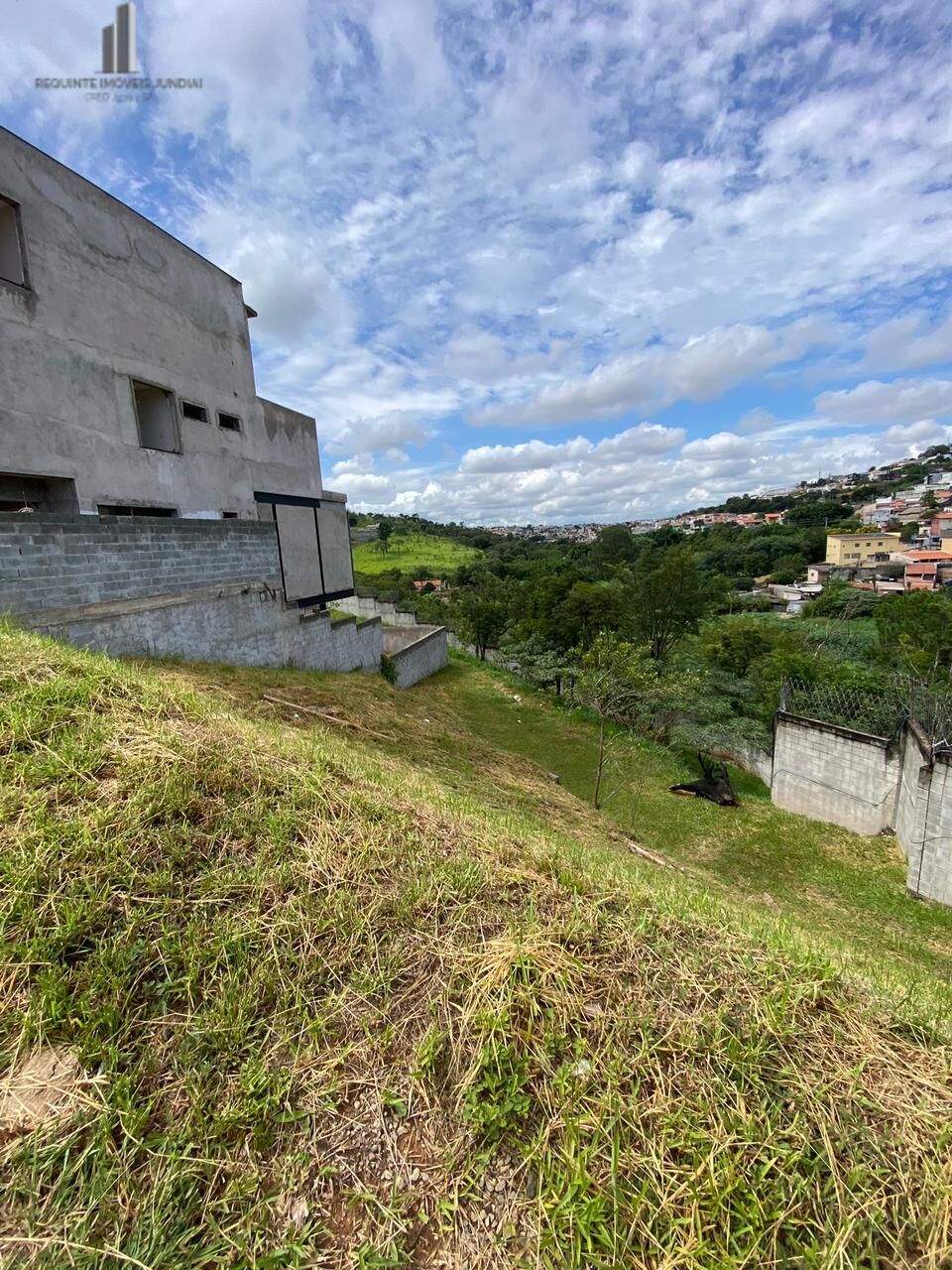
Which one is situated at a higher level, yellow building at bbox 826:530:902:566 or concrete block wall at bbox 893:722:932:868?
yellow building at bbox 826:530:902:566

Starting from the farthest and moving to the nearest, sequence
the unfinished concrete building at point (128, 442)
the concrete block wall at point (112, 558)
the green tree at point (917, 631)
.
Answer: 1. the green tree at point (917, 631)
2. the unfinished concrete building at point (128, 442)
3. the concrete block wall at point (112, 558)

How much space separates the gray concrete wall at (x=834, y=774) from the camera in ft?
28.5

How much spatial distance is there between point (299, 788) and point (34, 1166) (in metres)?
1.42

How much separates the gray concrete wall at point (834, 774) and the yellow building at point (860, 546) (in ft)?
228

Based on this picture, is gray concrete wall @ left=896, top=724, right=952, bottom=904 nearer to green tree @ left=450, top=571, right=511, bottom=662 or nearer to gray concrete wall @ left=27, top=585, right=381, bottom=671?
gray concrete wall @ left=27, top=585, right=381, bottom=671

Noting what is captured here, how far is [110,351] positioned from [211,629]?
3549mm

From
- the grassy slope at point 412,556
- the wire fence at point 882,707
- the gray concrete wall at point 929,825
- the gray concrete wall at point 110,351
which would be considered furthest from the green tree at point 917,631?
the grassy slope at point 412,556

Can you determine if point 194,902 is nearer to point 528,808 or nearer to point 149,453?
point 528,808

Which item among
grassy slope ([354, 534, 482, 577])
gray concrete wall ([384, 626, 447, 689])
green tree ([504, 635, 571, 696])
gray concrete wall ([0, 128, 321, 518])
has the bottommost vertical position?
green tree ([504, 635, 571, 696])

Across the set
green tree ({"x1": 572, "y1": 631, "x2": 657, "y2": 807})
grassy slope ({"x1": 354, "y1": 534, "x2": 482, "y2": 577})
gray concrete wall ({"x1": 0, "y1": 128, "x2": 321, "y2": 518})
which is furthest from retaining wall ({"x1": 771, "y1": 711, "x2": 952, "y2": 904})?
grassy slope ({"x1": 354, "y1": 534, "x2": 482, "y2": 577})

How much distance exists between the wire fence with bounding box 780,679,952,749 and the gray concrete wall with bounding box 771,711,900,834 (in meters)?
0.32

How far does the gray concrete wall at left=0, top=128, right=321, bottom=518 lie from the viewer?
538 centimetres

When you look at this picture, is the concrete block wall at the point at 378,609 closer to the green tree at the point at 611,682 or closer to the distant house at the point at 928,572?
the green tree at the point at 611,682

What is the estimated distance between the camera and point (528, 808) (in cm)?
525
